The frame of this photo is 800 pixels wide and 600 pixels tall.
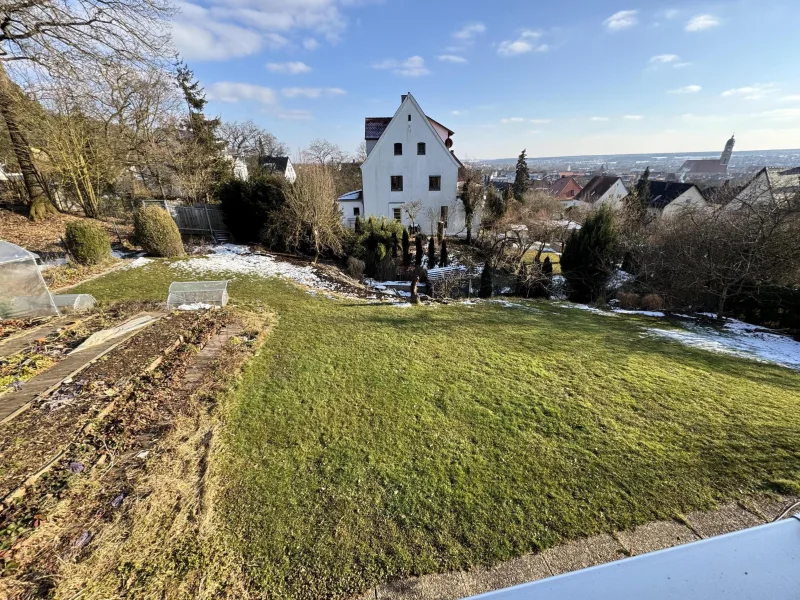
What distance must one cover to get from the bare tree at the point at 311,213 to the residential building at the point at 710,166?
10679 centimetres

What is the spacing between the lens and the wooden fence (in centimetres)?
1620

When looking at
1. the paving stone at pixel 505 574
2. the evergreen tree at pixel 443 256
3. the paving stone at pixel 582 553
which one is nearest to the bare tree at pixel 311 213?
the evergreen tree at pixel 443 256

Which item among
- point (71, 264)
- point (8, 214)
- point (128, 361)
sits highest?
point (8, 214)

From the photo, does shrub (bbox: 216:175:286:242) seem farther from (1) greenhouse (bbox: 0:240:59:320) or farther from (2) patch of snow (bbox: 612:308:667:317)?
(2) patch of snow (bbox: 612:308:667:317)

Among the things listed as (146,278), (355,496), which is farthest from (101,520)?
(146,278)

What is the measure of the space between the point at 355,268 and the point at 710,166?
412ft

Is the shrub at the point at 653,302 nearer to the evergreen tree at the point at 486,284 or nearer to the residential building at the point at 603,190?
the evergreen tree at the point at 486,284

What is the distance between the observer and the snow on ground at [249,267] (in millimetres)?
11438

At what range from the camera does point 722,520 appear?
3184 millimetres

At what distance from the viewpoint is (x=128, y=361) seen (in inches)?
204

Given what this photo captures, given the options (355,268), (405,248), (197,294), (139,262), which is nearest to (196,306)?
(197,294)

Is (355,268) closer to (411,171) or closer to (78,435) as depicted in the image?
(78,435)

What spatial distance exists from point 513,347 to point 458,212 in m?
20.4

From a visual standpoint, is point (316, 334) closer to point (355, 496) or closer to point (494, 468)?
point (355, 496)
